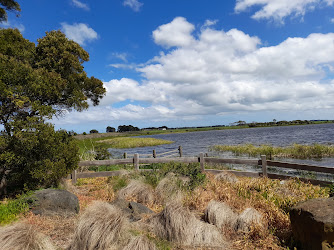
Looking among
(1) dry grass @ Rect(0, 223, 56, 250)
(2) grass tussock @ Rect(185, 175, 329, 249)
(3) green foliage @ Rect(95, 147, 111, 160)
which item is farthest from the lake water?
(1) dry grass @ Rect(0, 223, 56, 250)

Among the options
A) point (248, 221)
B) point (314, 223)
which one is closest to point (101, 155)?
point (248, 221)

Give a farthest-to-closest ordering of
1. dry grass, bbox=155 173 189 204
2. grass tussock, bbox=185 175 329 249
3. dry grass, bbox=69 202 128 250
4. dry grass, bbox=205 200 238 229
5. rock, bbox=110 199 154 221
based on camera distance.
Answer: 1. dry grass, bbox=155 173 189 204
2. rock, bbox=110 199 154 221
3. dry grass, bbox=205 200 238 229
4. grass tussock, bbox=185 175 329 249
5. dry grass, bbox=69 202 128 250

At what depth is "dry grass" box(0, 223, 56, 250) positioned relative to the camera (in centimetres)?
380

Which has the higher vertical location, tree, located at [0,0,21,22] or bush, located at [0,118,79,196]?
tree, located at [0,0,21,22]

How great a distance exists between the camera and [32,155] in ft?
28.6

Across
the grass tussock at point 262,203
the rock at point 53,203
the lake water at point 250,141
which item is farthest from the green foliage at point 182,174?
the lake water at point 250,141

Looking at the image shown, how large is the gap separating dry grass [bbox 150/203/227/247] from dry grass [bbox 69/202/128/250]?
1000mm

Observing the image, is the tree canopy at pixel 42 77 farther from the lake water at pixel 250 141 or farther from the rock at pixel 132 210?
the lake water at pixel 250 141

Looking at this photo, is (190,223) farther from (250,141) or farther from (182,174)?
(250,141)

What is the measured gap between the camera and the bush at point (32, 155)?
829cm

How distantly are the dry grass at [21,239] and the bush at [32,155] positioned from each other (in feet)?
15.4

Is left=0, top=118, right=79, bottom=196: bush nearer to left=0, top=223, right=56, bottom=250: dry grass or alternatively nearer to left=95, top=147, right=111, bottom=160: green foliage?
left=0, top=223, right=56, bottom=250: dry grass

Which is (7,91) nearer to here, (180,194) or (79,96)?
(79,96)

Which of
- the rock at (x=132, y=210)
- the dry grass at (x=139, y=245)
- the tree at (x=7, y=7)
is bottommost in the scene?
the rock at (x=132, y=210)
